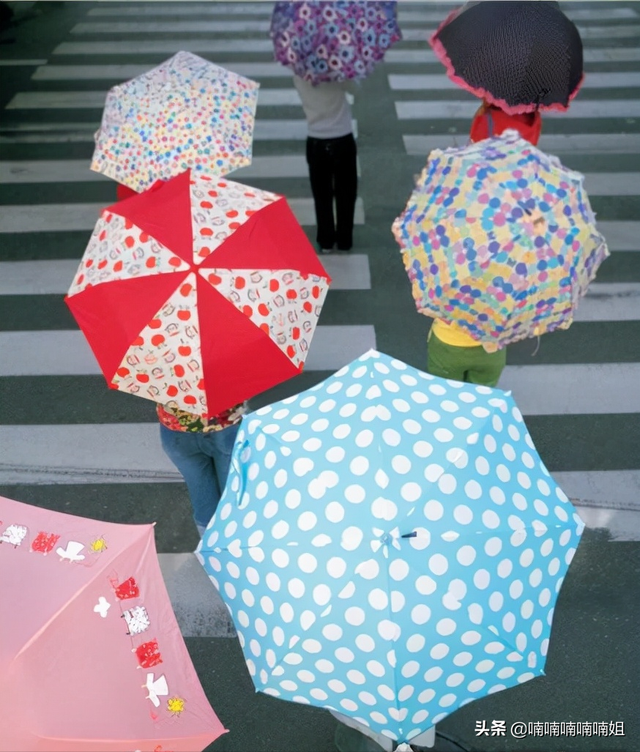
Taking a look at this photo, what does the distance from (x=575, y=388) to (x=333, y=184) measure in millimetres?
2508

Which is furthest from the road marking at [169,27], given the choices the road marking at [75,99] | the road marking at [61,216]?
the road marking at [61,216]

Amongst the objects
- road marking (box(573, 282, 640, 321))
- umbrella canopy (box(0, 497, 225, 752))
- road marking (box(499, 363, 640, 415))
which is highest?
umbrella canopy (box(0, 497, 225, 752))

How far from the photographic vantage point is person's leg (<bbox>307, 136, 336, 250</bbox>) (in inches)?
259

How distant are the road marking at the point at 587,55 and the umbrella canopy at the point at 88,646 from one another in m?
9.01

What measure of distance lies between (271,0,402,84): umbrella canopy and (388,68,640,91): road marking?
173 inches

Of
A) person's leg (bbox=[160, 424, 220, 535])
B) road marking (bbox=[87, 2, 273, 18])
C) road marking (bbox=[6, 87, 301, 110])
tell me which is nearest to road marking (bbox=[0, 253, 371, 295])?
person's leg (bbox=[160, 424, 220, 535])

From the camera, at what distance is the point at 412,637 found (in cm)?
266

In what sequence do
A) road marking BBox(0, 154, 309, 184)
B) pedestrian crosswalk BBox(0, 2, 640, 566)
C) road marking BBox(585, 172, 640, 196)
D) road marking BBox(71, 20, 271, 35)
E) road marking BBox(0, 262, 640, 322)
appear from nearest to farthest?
pedestrian crosswalk BBox(0, 2, 640, 566) → road marking BBox(0, 262, 640, 322) → road marking BBox(585, 172, 640, 196) → road marking BBox(0, 154, 309, 184) → road marking BBox(71, 20, 271, 35)

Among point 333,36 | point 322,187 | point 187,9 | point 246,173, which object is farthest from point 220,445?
point 187,9

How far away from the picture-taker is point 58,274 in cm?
725

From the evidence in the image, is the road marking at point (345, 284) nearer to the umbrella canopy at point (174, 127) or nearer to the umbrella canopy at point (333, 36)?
the umbrella canopy at point (333, 36)

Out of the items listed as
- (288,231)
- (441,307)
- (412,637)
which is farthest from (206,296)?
Result: (412,637)

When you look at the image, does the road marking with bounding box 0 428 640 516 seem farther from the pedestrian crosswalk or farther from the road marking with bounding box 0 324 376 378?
the road marking with bounding box 0 324 376 378

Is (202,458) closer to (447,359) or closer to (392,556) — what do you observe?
(447,359)
